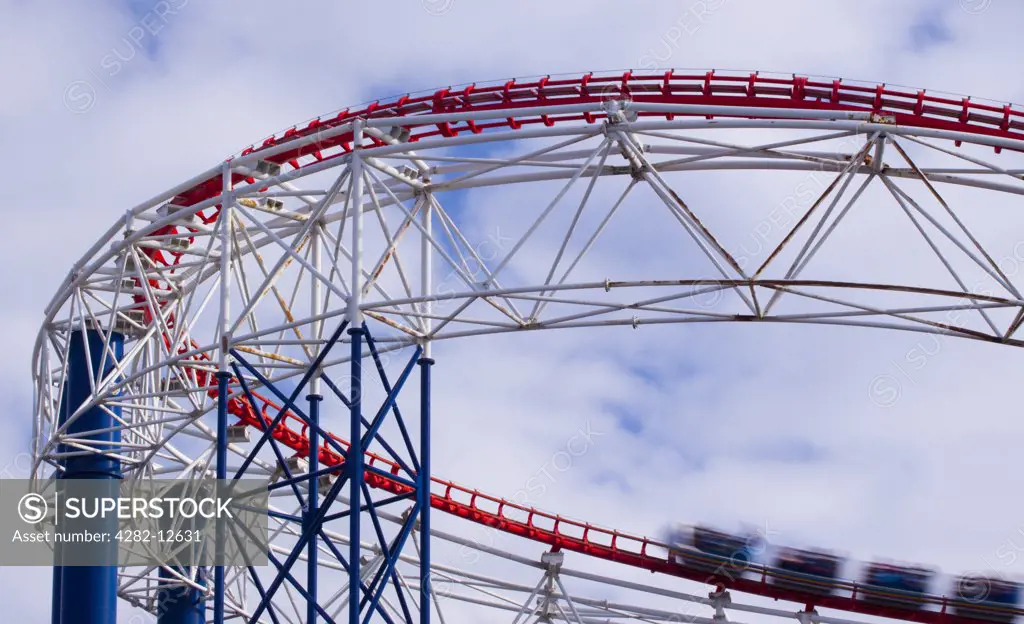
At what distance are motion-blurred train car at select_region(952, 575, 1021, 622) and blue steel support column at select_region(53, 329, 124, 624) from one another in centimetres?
2008

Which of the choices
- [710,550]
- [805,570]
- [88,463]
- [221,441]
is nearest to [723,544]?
[710,550]

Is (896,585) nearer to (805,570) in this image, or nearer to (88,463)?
(805,570)

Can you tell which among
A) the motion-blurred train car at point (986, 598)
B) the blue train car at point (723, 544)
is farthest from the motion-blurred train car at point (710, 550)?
the motion-blurred train car at point (986, 598)

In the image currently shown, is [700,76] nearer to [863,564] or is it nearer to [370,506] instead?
[370,506]

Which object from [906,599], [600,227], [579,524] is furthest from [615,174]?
[906,599]

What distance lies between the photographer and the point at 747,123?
26438 millimetres

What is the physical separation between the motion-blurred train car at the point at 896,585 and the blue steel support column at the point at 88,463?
59.5 ft

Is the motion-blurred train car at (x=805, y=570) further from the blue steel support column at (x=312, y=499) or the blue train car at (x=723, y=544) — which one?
the blue steel support column at (x=312, y=499)

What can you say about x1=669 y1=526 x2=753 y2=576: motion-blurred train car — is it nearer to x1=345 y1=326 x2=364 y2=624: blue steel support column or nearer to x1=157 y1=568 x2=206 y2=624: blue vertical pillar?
x1=157 y1=568 x2=206 y2=624: blue vertical pillar

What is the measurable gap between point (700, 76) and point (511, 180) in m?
3.84

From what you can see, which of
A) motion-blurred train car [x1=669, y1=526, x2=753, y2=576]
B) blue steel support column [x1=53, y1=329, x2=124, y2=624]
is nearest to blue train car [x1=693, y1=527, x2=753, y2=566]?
motion-blurred train car [x1=669, y1=526, x2=753, y2=576]

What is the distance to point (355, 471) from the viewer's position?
27625 millimetres

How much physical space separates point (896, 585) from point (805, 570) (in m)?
2.26

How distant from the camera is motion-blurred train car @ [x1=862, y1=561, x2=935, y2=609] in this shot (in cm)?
4197
